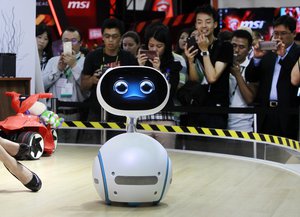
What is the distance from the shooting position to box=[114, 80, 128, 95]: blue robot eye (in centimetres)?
535

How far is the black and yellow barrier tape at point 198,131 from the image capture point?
7762 mm

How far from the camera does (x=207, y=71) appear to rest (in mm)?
8695

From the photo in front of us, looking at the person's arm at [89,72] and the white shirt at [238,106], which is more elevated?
the person's arm at [89,72]

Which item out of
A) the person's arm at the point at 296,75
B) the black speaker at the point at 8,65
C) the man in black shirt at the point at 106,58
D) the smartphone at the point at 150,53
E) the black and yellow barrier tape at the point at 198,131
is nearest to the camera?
the black and yellow barrier tape at the point at 198,131

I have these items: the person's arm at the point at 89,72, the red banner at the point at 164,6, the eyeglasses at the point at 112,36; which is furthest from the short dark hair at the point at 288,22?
the red banner at the point at 164,6

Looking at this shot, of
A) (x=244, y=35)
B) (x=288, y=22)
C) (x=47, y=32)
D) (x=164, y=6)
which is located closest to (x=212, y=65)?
(x=244, y=35)

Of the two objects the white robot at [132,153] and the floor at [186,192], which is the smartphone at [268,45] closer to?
the floor at [186,192]

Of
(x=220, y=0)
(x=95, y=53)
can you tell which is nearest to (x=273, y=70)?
(x=95, y=53)

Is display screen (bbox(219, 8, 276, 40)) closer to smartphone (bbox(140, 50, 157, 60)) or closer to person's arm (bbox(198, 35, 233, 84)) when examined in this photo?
person's arm (bbox(198, 35, 233, 84))

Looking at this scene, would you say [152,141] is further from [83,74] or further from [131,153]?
[83,74]

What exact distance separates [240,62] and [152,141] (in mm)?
3774

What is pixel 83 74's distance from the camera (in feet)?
31.0

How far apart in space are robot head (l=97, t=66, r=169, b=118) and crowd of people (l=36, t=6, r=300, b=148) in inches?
127

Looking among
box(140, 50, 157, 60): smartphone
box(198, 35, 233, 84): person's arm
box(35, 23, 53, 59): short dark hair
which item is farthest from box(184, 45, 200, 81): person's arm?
box(35, 23, 53, 59): short dark hair
